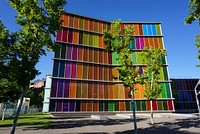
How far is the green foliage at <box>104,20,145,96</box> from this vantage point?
46.3 feet

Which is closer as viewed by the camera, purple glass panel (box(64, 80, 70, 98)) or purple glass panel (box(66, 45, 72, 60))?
purple glass panel (box(64, 80, 70, 98))

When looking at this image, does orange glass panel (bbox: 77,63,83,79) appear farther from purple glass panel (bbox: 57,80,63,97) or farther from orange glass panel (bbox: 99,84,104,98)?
orange glass panel (bbox: 99,84,104,98)

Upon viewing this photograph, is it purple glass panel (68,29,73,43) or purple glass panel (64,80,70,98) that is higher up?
purple glass panel (68,29,73,43)

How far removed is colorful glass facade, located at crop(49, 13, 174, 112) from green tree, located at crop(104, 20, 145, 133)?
22.6m

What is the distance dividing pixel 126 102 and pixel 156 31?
884 inches

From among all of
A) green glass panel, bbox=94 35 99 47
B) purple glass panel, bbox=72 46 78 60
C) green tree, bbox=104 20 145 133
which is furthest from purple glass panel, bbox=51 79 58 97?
green tree, bbox=104 20 145 133

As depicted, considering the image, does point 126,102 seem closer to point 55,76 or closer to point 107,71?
point 107,71

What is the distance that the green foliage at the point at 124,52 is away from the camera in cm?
1412

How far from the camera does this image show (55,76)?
37.8 metres

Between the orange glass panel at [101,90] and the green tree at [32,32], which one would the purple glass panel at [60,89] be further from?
the green tree at [32,32]

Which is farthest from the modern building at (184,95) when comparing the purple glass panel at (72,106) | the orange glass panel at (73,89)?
the orange glass panel at (73,89)

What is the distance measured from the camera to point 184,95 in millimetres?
65375

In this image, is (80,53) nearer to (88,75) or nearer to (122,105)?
(88,75)

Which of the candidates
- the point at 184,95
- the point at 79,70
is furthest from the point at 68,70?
the point at 184,95
